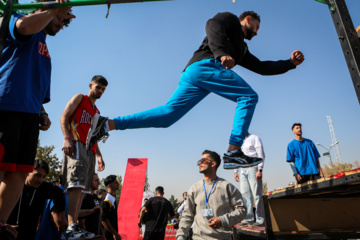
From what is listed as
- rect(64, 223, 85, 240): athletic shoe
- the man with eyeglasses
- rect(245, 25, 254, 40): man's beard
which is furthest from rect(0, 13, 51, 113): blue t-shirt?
the man with eyeglasses

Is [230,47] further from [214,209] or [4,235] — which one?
[4,235]

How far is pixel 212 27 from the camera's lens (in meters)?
2.78

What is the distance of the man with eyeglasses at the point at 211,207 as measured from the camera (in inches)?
134

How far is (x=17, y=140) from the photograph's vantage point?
2.15 meters

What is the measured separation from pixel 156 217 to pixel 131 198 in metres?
3.40

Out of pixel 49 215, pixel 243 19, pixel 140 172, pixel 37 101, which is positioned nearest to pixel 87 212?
pixel 49 215

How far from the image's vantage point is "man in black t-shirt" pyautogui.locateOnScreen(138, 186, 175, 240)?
685 centimetres

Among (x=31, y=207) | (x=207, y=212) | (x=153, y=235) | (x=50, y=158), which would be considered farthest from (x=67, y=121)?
(x=50, y=158)

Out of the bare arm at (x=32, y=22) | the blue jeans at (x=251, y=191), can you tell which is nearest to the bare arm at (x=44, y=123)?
the bare arm at (x=32, y=22)

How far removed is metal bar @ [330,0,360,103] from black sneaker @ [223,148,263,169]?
3.65ft

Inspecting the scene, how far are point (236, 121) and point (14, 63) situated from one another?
213 centimetres

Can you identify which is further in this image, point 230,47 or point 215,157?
point 215,157

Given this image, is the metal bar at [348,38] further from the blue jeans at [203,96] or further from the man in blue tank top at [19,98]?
the man in blue tank top at [19,98]

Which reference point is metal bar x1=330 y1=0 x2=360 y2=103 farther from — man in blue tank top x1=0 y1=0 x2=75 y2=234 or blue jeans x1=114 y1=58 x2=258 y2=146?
man in blue tank top x1=0 y1=0 x2=75 y2=234
